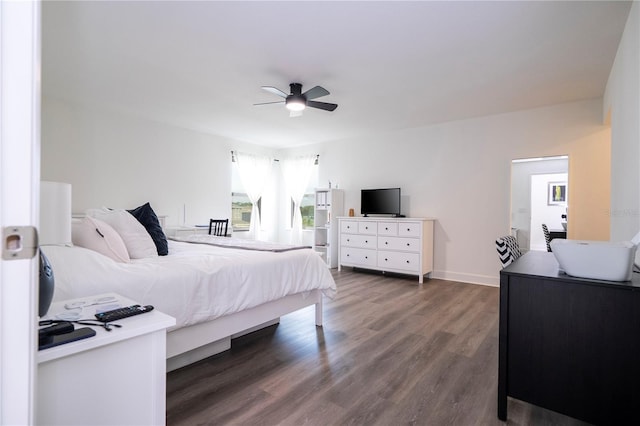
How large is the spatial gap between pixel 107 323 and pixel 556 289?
1918 millimetres

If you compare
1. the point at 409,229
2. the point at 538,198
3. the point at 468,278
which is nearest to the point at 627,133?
the point at 538,198

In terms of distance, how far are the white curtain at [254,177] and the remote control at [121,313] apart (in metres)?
5.34

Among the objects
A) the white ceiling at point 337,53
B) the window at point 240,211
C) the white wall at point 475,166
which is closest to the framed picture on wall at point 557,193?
the white wall at point 475,166

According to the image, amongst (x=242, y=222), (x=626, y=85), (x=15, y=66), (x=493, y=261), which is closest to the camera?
(x=15, y=66)

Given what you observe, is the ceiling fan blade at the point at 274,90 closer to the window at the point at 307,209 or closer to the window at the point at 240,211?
the window at the point at 240,211

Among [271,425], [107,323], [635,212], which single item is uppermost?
[635,212]

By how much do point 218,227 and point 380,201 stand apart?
290 cm

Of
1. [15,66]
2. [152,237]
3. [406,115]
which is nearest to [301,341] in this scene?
[152,237]

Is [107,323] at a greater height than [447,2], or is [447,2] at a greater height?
[447,2]

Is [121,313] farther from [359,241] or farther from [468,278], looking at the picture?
[468,278]

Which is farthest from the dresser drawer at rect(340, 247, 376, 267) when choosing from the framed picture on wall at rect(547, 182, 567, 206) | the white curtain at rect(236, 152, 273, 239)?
the framed picture on wall at rect(547, 182, 567, 206)

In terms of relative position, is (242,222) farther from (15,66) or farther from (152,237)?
(15,66)

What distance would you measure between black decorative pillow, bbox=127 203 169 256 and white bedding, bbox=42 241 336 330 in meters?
0.15

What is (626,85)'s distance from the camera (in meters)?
2.35
